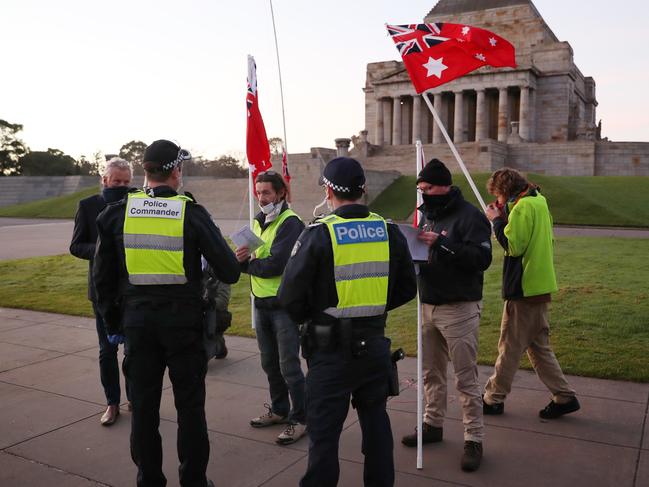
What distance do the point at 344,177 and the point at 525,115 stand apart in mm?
56590

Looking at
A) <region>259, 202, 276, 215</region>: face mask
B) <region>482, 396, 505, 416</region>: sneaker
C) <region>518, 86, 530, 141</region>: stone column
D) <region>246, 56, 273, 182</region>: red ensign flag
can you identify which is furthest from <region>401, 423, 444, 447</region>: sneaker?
<region>518, 86, 530, 141</region>: stone column

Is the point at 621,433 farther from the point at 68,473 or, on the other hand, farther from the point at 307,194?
the point at 307,194

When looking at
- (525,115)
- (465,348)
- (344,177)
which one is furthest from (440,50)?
(525,115)

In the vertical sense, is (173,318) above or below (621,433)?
above

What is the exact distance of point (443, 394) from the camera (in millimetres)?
4906

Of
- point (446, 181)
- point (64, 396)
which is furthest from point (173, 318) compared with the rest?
point (64, 396)

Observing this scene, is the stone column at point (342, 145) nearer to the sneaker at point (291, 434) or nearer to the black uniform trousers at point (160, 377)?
the sneaker at point (291, 434)

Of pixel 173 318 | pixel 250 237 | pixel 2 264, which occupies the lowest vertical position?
pixel 2 264

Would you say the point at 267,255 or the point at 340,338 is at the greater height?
the point at 267,255

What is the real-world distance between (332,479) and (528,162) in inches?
1825

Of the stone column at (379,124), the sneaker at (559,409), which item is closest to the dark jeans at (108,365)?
the sneaker at (559,409)

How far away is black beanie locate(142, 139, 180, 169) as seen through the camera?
3918 mm

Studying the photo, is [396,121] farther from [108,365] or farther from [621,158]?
[108,365]

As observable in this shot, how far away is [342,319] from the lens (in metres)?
3.50
